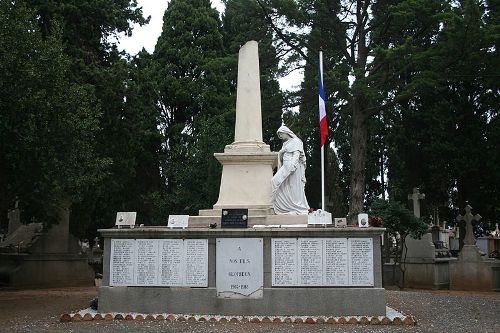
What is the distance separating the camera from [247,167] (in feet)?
44.9

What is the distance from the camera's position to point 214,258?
10.8m

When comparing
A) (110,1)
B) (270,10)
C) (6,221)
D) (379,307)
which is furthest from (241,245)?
(6,221)

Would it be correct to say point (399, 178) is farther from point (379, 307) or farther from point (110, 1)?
point (379, 307)

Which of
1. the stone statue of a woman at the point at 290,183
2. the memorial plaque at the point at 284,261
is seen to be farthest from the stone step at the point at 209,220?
the memorial plaque at the point at 284,261

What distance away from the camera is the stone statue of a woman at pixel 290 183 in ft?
41.8

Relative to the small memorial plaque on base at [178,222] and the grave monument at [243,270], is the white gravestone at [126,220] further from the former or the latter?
the small memorial plaque on base at [178,222]

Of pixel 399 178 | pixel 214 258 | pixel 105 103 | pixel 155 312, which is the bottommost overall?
pixel 155 312

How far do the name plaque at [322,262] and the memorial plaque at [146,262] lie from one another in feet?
7.54

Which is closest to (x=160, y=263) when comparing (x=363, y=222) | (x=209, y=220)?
(x=209, y=220)

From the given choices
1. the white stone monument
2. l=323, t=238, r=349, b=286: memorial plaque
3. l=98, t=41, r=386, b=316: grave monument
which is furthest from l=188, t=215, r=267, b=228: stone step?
l=323, t=238, r=349, b=286: memorial plaque

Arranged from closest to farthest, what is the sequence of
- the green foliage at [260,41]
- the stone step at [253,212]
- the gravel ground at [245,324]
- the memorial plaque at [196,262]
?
1. the gravel ground at [245,324]
2. the memorial plaque at [196,262]
3. the stone step at [253,212]
4. the green foliage at [260,41]

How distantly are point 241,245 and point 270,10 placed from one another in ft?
56.0

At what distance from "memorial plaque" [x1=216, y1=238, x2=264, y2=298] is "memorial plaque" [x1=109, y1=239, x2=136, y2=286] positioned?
1.71 m

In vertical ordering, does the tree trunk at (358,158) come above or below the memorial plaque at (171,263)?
above
